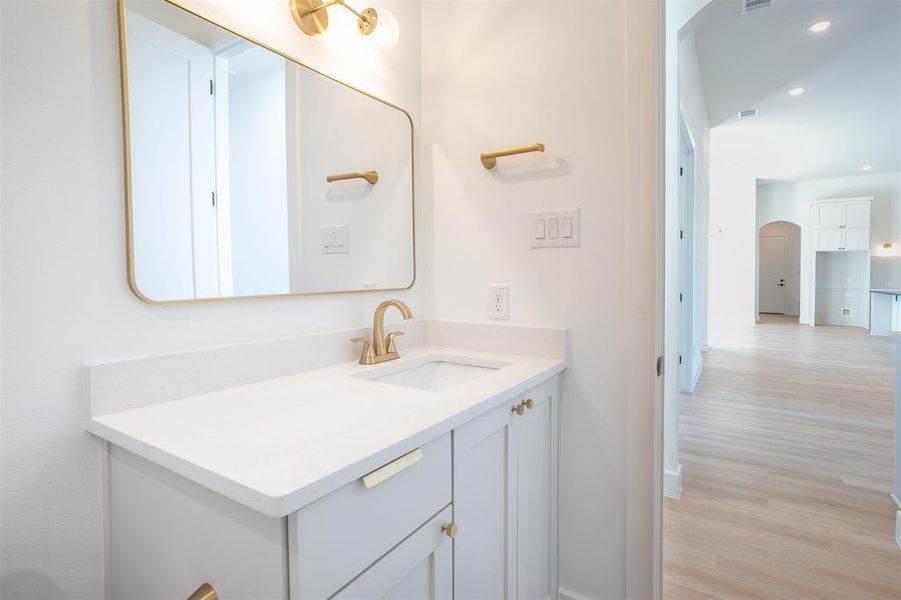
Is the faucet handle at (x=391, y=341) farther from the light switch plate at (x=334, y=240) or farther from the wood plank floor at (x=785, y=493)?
the wood plank floor at (x=785, y=493)

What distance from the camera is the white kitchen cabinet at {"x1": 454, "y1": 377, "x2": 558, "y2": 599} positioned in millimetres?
982

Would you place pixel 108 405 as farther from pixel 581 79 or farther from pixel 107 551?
pixel 581 79

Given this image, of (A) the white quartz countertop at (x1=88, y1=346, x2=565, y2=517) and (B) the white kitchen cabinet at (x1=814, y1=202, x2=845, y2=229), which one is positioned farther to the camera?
(B) the white kitchen cabinet at (x1=814, y1=202, x2=845, y2=229)

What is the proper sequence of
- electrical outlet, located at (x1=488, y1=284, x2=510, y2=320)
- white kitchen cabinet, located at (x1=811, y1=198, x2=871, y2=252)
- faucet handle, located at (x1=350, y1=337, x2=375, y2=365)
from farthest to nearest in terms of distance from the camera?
1. white kitchen cabinet, located at (x1=811, y1=198, x2=871, y2=252)
2. electrical outlet, located at (x1=488, y1=284, x2=510, y2=320)
3. faucet handle, located at (x1=350, y1=337, x2=375, y2=365)

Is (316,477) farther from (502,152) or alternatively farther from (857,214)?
(857,214)

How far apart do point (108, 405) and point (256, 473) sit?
48cm

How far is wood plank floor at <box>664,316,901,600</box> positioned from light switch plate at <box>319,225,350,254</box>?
1.67 meters

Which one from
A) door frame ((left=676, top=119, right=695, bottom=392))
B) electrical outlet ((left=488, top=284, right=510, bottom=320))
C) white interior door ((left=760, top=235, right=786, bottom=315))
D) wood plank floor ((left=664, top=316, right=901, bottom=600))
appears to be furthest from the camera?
white interior door ((left=760, top=235, right=786, bottom=315))

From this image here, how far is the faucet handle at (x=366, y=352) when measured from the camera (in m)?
1.37

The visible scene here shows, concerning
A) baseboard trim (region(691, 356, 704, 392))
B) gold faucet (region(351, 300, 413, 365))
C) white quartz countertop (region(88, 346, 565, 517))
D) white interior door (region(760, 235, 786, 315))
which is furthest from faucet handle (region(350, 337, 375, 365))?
white interior door (region(760, 235, 786, 315))

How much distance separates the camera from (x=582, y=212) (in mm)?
1425

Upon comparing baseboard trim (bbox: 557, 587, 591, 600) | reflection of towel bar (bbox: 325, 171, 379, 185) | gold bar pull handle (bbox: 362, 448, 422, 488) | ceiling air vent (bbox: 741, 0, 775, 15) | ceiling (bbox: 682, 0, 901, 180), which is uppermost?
ceiling (bbox: 682, 0, 901, 180)

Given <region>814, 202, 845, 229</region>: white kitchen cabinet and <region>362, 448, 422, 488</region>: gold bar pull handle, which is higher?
<region>814, 202, 845, 229</region>: white kitchen cabinet

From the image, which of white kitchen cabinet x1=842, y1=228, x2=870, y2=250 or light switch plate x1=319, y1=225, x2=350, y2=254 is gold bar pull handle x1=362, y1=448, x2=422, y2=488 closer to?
light switch plate x1=319, y1=225, x2=350, y2=254
